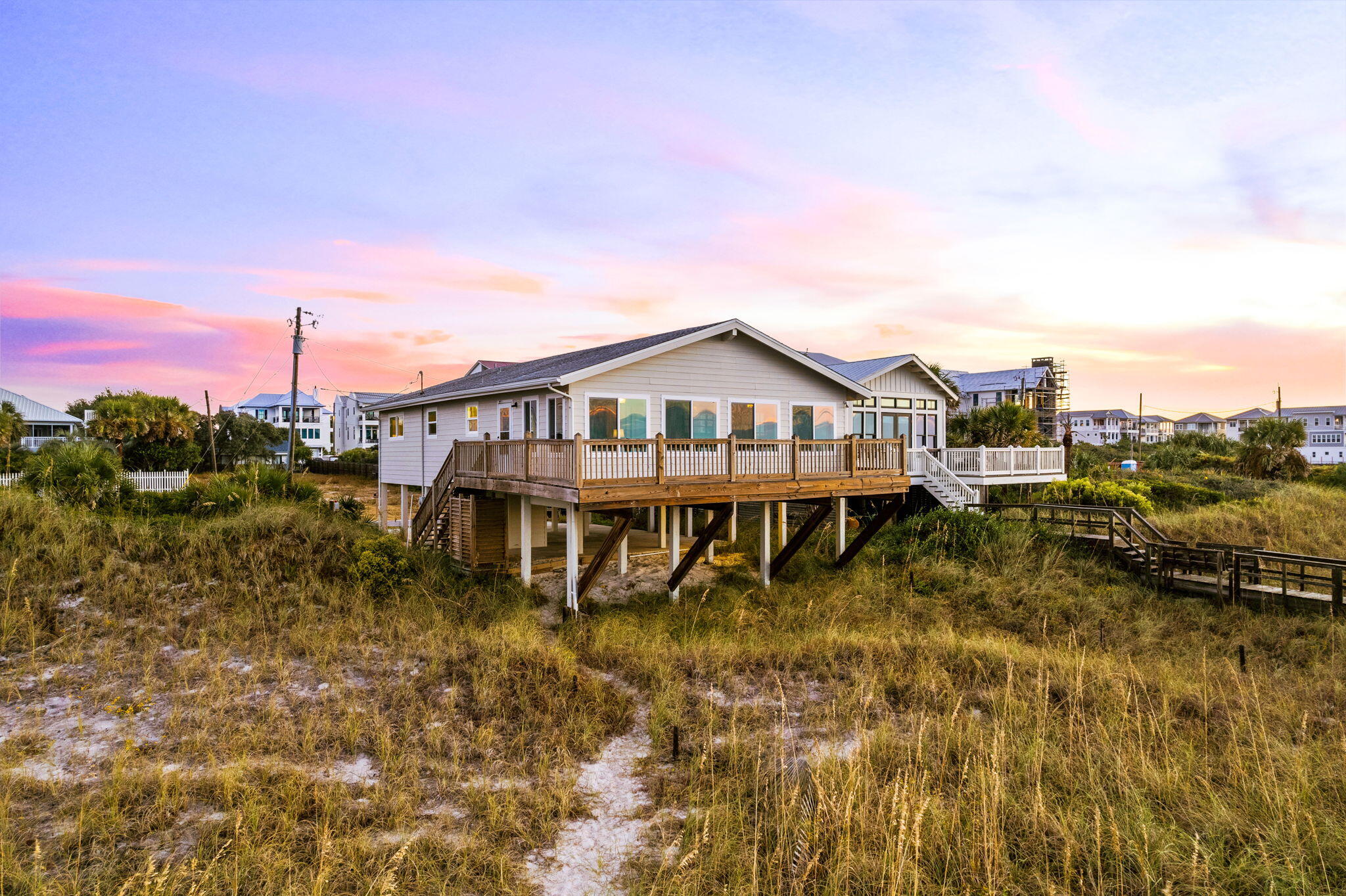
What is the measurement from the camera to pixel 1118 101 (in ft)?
48.6

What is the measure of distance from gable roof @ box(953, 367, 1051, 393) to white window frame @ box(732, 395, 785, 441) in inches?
1741

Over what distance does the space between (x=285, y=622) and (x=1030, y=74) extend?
19306mm

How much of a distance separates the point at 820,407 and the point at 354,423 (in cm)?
7530

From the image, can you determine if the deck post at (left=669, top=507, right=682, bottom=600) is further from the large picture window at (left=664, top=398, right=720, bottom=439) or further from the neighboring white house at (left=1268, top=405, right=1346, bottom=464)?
the neighboring white house at (left=1268, top=405, right=1346, bottom=464)

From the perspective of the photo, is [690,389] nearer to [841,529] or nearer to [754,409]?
[754,409]

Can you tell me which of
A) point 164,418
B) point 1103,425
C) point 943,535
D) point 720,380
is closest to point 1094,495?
point 943,535

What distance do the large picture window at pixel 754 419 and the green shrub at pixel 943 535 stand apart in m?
4.96

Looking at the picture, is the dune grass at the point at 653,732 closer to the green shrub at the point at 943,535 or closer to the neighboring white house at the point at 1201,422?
the green shrub at the point at 943,535

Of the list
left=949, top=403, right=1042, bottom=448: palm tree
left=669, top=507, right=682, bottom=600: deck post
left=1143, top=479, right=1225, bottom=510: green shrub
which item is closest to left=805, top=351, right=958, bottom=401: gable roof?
left=949, top=403, right=1042, bottom=448: palm tree

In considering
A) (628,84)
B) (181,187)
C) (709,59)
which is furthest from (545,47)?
(181,187)

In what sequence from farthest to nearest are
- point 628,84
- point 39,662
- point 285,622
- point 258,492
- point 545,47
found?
point 258,492 → point 628,84 → point 545,47 → point 285,622 → point 39,662

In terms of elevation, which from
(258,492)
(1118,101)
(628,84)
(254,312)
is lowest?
(258,492)

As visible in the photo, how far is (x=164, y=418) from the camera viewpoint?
37.1 m

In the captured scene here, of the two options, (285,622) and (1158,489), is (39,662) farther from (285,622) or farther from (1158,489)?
(1158,489)
